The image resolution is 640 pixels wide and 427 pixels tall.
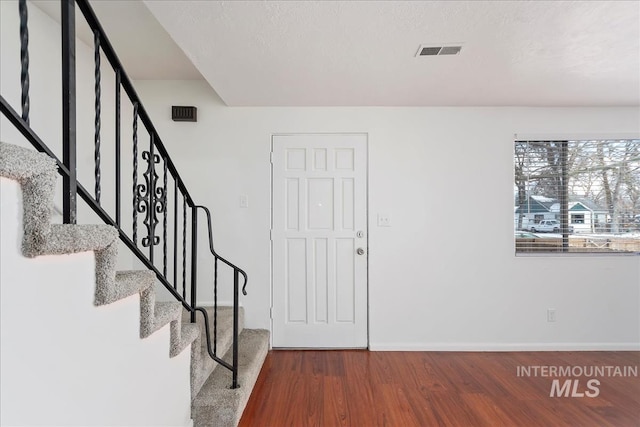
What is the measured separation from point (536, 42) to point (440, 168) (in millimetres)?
1366

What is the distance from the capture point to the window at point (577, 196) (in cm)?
319

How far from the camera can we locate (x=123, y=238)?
1.35 metres

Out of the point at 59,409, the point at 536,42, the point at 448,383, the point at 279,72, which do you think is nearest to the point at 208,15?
the point at 279,72

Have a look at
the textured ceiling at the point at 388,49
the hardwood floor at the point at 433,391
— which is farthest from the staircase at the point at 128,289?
the textured ceiling at the point at 388,49

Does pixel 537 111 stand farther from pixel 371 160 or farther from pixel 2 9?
pixel 2 9

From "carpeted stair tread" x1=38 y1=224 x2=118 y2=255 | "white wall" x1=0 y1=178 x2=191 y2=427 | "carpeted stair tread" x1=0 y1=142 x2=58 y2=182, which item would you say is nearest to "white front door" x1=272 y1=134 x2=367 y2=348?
"white wall" x1=0 y1=178 x2=191 y2=427

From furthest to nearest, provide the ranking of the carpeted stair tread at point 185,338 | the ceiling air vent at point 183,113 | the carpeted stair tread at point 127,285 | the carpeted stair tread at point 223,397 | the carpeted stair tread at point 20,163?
the ceiling air vent at point 183,113, the carpeted stair tread at point 223,397, the carpeted stair tread at point 185,338, the carpeted stair tread at point 127,285, the carpeted stair tread at point 20,163

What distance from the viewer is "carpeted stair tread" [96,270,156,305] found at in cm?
114

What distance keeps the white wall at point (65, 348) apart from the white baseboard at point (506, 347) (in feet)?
7.36

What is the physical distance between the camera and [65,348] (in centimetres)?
97

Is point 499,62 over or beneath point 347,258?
over

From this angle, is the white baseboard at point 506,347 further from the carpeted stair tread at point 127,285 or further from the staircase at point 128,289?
the carpeted stair tread at point 127,285

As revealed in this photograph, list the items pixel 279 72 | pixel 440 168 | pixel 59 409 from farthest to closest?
pixel 440 168 < pixel 279 72 < pixel 59 409

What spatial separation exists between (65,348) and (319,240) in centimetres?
237
